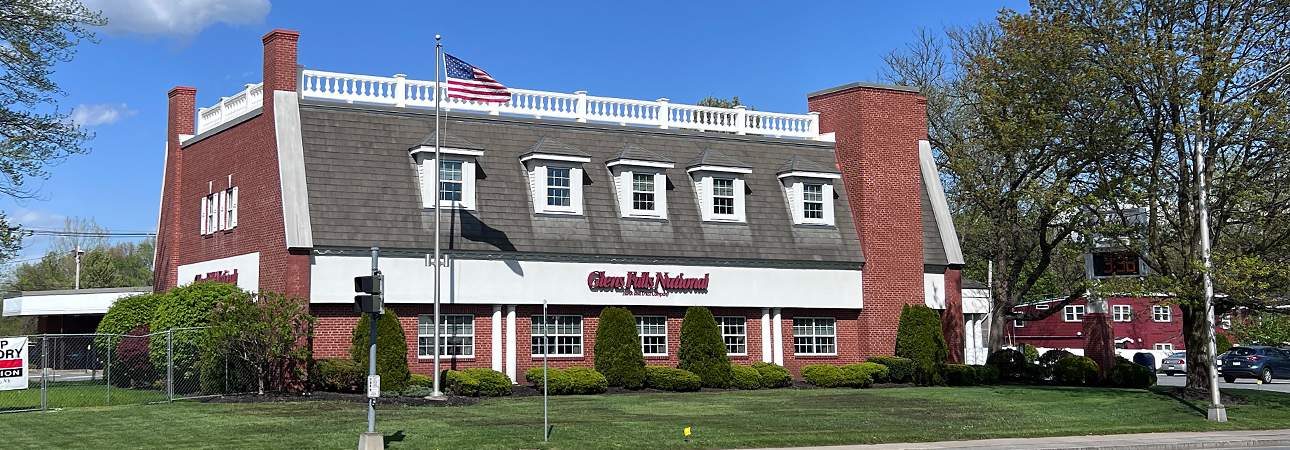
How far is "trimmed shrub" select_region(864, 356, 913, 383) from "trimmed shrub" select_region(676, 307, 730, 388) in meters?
5.61

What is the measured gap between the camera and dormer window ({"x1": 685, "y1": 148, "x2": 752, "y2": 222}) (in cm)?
3931

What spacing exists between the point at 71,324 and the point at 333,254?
107 feet

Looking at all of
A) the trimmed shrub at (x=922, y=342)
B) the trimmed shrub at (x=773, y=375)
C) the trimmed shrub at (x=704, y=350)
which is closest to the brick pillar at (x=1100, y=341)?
the trimmed shrub at (x=922, y=342)

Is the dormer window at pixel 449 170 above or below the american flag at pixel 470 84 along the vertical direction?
below

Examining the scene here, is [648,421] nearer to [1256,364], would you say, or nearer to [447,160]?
[447,160]

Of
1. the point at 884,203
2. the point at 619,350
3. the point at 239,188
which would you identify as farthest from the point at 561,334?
the point at 884,203

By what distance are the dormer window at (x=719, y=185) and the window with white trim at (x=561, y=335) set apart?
5.67m

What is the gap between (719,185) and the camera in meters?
39.8

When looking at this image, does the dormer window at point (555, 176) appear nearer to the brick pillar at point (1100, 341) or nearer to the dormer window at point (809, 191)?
the dormer window at point (809, 191)

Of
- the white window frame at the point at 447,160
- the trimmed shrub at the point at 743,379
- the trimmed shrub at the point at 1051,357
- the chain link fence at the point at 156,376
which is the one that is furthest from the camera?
the trimmed shrub at the point at 1051,357

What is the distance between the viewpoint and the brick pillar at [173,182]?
40.8 meters

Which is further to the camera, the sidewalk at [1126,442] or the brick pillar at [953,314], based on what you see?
the brick pillar at [953,314]

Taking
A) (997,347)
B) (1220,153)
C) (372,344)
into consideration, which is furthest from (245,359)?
(997,347)

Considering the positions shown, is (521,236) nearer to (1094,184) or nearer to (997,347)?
(1094,184)
